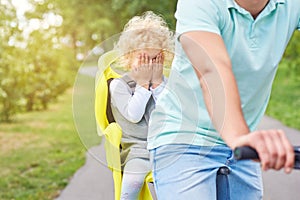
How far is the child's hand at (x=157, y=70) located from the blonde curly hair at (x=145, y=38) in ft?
0.10

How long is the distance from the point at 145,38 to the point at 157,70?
13 centimetres

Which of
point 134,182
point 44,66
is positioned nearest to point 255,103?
point 134,182

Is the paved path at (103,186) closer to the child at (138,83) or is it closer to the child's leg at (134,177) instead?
the child's leg at (134,177)

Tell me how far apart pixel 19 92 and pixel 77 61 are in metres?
10.5

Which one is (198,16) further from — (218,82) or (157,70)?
(157,70)

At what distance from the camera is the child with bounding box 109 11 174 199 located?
258 centimetres

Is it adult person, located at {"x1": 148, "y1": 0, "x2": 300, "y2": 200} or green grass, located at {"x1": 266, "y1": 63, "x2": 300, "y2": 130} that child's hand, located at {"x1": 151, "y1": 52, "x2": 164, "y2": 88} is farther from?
green grass, located at {"x1": 266, "y1": 63, "x2": 300, "y2": 130}

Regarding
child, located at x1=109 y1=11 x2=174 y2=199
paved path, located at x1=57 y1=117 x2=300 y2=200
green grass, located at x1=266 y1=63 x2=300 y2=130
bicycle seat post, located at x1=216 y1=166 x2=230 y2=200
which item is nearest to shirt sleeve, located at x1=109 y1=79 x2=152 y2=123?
child, located at x1=109 y1=11 x2=174 y2=199

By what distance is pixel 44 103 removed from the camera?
52.5ft

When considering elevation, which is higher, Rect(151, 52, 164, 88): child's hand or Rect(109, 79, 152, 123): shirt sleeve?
Rect(151, 52, 164, 88): child's hand

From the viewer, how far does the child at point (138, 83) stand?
2.58 meters

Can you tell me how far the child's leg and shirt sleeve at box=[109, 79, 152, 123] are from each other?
201 millimetres

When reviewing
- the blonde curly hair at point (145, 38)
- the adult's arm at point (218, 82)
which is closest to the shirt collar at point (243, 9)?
the adult's arm at point (218, 82)

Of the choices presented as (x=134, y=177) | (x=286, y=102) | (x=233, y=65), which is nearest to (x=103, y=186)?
(x=134, y=177)
